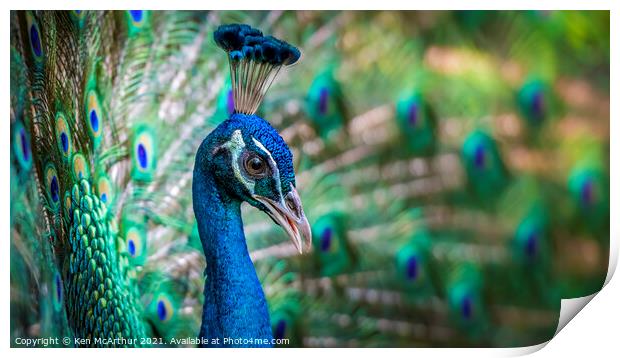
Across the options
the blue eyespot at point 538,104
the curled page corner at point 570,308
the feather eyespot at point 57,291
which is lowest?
the curled page corner at point 570,308

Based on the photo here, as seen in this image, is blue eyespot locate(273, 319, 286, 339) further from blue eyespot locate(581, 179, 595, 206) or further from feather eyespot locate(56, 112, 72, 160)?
blue eyespot locate(581, 179, 595, 206)

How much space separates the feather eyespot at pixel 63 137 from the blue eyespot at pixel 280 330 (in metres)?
1.09

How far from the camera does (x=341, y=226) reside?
3.51 metres

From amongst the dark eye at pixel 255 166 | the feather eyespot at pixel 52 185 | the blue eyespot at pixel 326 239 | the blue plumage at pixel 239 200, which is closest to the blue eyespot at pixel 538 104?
the blue eyespot at pixel 326 239

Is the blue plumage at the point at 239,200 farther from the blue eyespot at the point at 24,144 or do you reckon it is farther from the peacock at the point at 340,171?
the blue eyespot at the point at 24,144

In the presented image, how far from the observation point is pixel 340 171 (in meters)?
3.46

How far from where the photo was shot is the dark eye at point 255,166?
2.86 metres

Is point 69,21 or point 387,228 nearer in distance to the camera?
point 69,21

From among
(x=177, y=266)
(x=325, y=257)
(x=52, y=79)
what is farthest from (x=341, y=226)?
(x=52, y=79)

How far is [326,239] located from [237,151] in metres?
0.79

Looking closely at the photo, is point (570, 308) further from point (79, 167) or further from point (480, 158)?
point (79, 167)

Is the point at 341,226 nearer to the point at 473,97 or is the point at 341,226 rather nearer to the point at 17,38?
the point at 473,97

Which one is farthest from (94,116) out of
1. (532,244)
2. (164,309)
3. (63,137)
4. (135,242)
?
(532,244)
